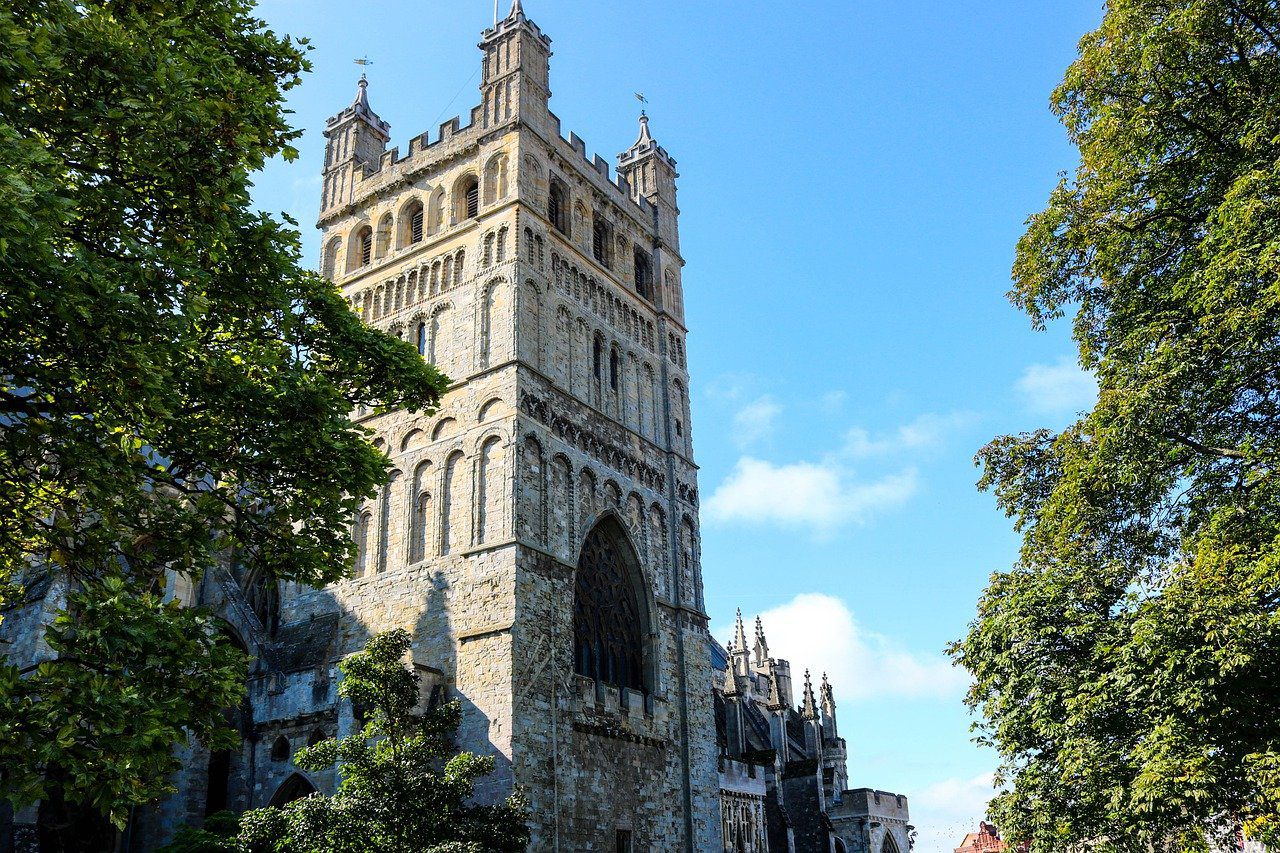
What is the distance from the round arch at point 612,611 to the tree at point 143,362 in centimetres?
1409

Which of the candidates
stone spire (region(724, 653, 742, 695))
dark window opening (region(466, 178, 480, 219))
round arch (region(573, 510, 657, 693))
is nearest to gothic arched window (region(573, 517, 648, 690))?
round arch (region(573, 510, 657, 693))

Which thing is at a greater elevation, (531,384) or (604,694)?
(531,384)

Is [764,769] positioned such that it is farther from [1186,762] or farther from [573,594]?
[1186,762]

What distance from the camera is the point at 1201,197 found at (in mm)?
14883

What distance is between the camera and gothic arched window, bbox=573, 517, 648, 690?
24.9 m

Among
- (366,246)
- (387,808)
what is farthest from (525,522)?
(366,246)

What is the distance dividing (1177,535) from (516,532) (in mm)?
13325

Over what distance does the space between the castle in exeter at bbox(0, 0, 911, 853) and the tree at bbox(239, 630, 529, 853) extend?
6.09ft

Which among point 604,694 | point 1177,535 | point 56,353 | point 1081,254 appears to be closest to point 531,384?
point 604,694

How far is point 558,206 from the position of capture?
30016 mm

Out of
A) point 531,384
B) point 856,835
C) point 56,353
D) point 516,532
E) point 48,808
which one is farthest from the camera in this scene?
point 856,835

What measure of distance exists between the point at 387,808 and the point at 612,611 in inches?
377

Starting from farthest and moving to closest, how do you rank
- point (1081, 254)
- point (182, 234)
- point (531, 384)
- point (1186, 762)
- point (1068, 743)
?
point (531, 384), point (1081, 254), point (1068, 743), point (1186, 762), point (182, 234)

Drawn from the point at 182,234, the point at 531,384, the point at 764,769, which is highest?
the point at 531,384
